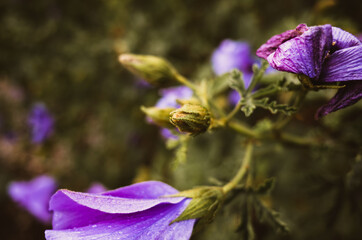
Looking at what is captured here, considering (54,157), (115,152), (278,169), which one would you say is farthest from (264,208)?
(54,157)

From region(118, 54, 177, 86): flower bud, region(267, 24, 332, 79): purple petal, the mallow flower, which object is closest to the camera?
region(267, 24, 332, 79): purple petal

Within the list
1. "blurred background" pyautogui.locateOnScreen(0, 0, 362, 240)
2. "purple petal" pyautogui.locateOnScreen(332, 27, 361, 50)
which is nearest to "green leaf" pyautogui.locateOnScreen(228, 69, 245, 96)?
"purple petal" pyautogui.locateOnScreen(332, 27, 361, 50)

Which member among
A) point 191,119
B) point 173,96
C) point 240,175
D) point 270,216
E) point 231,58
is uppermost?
point 231,58

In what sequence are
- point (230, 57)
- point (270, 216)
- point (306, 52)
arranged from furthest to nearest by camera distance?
Result: point (230, 57), point (270, 216), point (306, 52)

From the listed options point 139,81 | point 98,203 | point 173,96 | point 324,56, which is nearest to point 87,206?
point 98,203

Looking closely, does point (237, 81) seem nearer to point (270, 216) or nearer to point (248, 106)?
point (248, 106)

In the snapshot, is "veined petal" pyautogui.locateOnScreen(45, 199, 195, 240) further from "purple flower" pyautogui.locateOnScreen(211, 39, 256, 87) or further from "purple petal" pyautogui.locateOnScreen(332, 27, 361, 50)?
"purple flower" pyautogui.locateOnScreen(211, 39, 256, 87)

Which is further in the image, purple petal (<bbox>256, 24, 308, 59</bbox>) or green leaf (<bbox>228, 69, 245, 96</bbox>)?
green leaf (<bbox>228, 69, 245, 96</bbox>)
